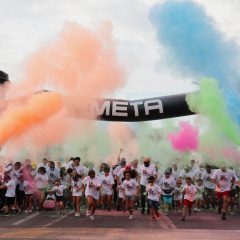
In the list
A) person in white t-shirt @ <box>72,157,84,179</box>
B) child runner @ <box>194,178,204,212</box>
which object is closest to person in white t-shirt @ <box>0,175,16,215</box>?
person in white t-shirt @ <box>72,157,84,179</box>

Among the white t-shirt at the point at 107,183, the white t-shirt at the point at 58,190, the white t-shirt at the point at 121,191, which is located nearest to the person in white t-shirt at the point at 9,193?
the white t-shirt at the point at 58,190

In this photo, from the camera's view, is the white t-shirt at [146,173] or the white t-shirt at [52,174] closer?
the white t-shirt at [146,173]

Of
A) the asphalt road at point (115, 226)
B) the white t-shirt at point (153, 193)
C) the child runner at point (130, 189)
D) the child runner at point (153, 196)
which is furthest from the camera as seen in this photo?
the child runner at point (130, 189)

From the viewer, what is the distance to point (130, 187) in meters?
17.6

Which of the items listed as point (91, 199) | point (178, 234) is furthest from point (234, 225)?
point (91, 199)

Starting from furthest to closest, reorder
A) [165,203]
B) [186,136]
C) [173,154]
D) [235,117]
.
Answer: [173,154], [186,136], [165,203], [235,117]

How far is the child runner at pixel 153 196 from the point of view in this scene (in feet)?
54.7

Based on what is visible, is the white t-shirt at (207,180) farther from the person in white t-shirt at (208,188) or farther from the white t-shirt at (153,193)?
the white t-shirt at (153,193)

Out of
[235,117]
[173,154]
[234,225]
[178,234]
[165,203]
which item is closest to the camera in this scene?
[178,234]

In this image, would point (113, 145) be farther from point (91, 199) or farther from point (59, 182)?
point (91, 199)

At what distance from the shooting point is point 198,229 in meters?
13.7

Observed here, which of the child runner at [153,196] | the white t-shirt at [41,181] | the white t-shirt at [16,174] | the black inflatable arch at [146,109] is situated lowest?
the child runner at [153,196]

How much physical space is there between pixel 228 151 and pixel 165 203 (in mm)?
2806

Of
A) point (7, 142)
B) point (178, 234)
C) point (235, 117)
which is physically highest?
point (235, 117)
